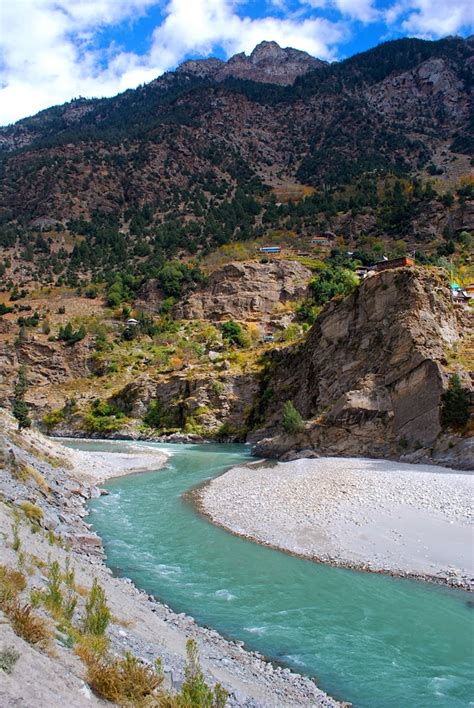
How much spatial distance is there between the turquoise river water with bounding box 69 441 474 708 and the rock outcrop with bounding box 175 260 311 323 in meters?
59.7

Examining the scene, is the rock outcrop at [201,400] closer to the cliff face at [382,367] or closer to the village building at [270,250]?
the cliff face at [382,367]

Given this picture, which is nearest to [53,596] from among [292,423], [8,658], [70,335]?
[8,658]

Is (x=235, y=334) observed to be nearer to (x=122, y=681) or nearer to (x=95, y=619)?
(x=95, y=619)

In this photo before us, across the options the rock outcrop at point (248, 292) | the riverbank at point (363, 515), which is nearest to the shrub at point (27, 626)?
the riverbank at point (363, 515)

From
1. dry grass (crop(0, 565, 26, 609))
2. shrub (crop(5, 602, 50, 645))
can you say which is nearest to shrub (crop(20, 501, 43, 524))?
dry grass (crop(0, 565, 26, 609))

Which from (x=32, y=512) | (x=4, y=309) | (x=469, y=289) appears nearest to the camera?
(x=32, y=512)

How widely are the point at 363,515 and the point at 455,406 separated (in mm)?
14954

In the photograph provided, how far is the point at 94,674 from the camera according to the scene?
20.8 feet

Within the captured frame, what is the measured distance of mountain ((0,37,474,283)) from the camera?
10794cm

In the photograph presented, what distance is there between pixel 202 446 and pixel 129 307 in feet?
138

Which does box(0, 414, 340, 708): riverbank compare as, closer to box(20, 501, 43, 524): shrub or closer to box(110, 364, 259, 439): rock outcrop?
box(20, 501, 43, 524): shrub

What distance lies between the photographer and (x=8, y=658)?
5.67m

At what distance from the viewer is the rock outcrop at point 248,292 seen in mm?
78438

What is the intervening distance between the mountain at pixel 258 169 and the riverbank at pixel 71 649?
83013mm
